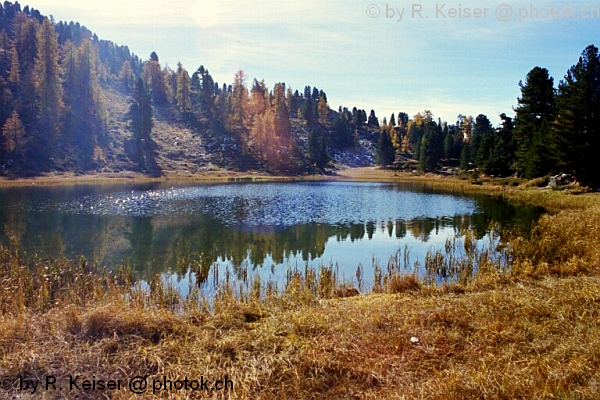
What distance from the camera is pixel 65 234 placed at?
23266mm

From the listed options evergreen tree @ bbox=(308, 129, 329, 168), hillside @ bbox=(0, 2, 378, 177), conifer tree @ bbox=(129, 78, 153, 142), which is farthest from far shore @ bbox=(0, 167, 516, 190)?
conifer tree @ bbox=(129, 78, 153, 142)

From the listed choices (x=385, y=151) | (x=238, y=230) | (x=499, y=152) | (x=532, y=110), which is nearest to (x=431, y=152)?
(x=385, y=151)

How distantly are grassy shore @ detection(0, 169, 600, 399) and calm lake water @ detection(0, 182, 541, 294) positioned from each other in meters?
5.27

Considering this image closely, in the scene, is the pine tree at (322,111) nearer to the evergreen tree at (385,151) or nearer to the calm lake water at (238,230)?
the evergreen tree at (385,151)

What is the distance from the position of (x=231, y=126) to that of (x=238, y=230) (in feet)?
334

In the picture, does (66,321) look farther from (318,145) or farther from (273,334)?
(318,145)

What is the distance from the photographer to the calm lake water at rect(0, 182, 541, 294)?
18.1 metres

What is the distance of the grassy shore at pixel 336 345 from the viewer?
5.77m

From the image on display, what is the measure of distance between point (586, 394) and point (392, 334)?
125 inches

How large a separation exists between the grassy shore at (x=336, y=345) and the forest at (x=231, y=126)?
38.7 meters

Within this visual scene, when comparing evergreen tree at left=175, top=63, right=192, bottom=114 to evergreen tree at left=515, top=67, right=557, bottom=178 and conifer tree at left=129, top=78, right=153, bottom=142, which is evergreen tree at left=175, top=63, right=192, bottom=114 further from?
evergreen tree at left=515, top=67, right=557, bottom=178

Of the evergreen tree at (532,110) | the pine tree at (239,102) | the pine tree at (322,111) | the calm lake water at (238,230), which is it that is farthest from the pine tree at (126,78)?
the evergreen tree at (532,110)

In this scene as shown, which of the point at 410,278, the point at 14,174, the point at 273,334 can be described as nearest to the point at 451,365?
the point at 273,334

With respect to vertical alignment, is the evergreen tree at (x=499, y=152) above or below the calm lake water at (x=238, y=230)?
above
